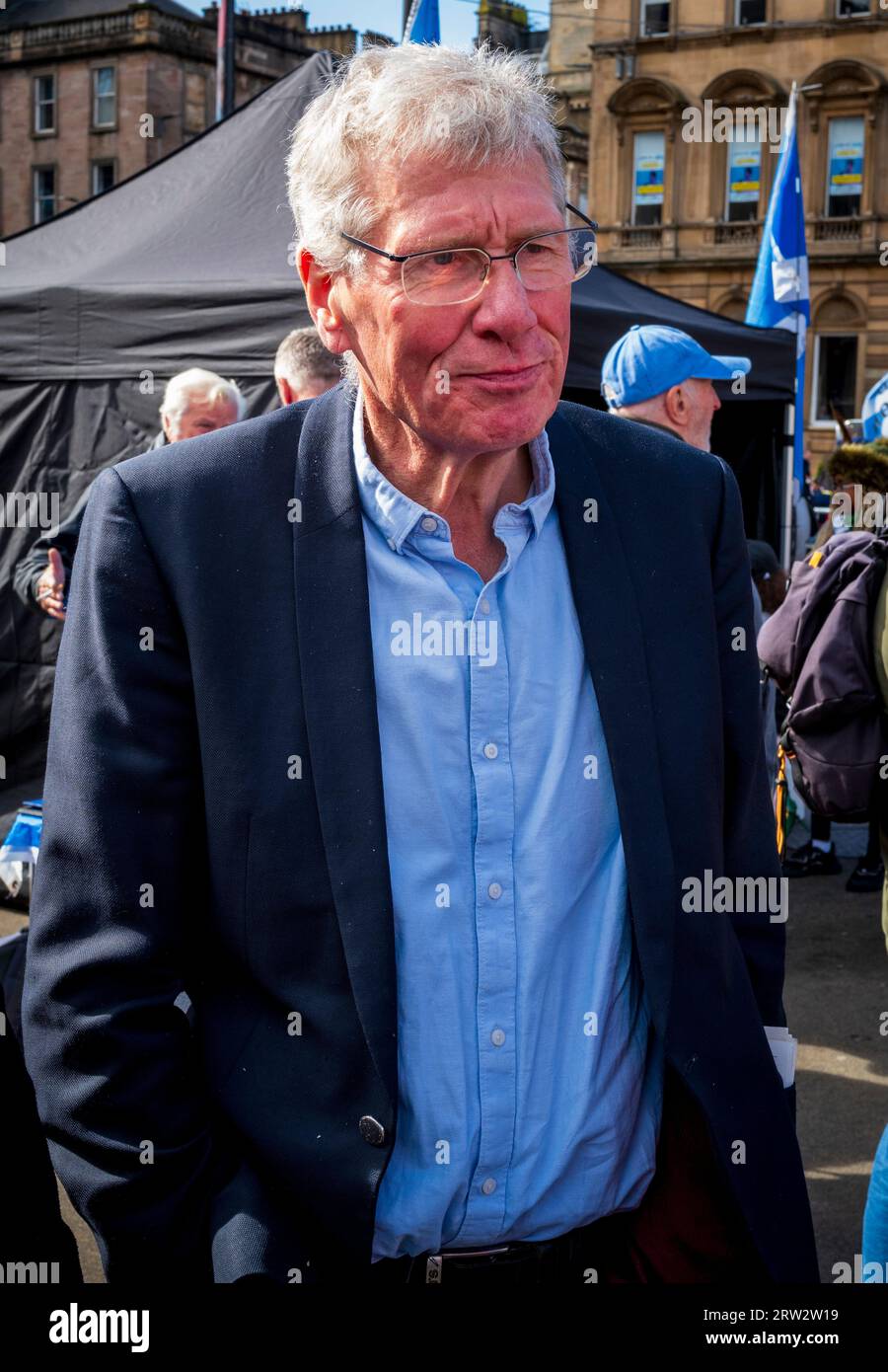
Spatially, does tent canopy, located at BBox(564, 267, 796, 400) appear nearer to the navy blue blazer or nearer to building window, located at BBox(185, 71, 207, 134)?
the navy blue blazer

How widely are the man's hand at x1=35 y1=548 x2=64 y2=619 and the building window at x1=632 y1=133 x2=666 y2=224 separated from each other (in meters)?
30.6

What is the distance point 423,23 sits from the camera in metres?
6.17

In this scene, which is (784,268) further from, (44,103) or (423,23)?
(44,103)

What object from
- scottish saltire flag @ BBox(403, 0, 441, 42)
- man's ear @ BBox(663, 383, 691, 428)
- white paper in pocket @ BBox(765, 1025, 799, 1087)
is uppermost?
scottish saltire flag @ BBox(403, 0, 441, 42)

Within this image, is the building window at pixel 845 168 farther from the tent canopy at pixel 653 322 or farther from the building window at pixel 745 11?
the tent canopy at pixel 653 322

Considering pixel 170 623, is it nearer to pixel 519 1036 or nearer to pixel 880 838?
pixel 519 1036

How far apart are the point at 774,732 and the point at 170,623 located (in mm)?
3108

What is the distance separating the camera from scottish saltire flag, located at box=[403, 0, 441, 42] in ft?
20.0

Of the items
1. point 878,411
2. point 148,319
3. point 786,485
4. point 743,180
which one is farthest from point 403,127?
point 743,180

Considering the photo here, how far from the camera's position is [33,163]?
39219mm

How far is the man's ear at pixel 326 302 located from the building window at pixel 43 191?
1609 inches

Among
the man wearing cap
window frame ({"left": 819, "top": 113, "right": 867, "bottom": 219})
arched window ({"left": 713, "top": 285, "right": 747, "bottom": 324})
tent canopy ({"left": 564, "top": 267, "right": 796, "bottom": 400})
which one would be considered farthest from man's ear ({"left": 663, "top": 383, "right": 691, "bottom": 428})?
window frame ({"left": 819, "top": 113, "right": 867, "bottom": 219})

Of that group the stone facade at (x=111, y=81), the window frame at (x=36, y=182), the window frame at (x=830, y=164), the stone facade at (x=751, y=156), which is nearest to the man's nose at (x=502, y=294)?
the stone facade at (x=751, y=156)
